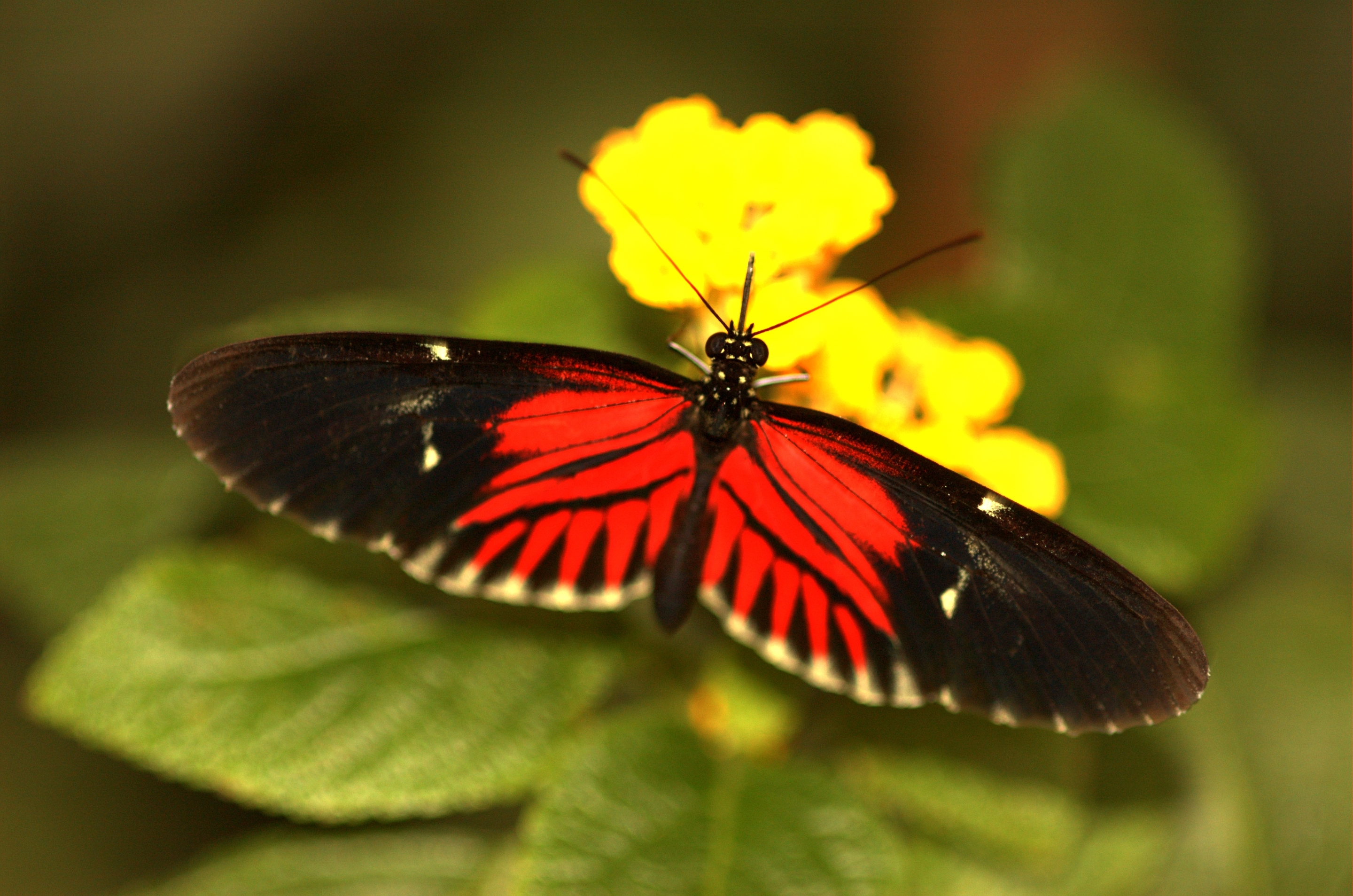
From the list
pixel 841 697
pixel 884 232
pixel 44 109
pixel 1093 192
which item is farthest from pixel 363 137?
pixel 841 697

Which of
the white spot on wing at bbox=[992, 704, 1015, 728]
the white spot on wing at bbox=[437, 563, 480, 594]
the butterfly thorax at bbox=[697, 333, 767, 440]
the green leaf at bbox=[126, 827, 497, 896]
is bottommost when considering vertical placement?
the green leaf at bbox=[126, 827, 497, 896]

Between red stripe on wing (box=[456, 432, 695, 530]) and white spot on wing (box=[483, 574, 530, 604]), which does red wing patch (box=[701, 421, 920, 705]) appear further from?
white spot on wing (box=[483, 574, 530, 604])

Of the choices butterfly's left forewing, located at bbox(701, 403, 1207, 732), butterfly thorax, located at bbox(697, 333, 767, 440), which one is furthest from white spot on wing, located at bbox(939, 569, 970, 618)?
butterfly thorax, located at bbox(697, 333, 767, 440)

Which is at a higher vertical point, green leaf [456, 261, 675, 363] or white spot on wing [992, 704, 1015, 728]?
green leaf [456, 261, 675, 363]

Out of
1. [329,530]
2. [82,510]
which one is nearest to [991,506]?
[329,530]

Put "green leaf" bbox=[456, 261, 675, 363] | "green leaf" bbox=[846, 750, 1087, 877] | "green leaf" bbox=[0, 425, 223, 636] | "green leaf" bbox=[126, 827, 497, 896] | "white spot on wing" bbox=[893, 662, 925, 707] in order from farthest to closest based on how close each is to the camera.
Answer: "green leaf" bbox=[0, 425, 223, 636] → "green leaf" bbox=[126, 827, 497, 896] → "green leaf" bbox=[456, 261, 675, 363] → "green leaf" bbox=[846, 750, 1087, 877] → "white spot on wing" bbox=[893, 662, 925, 707]

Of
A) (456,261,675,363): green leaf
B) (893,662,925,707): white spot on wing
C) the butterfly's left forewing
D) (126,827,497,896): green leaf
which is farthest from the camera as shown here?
(126,827,497,896): green leaf

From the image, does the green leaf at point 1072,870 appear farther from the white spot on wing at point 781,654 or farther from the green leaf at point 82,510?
the green leaf at point 82,510
